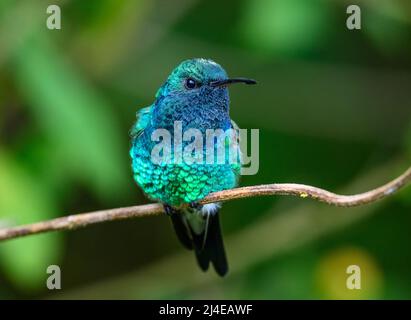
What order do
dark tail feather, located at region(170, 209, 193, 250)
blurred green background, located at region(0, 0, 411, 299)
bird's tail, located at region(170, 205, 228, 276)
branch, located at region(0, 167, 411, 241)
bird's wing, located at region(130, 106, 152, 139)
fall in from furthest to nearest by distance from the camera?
blurred green background, located at region(0, 0, 411, 299) → bird's tail, located at region(170, 205, 228, 276) → dark tail feather, located at region(170, 209, 193, 250) → bird's wing, located at region(130, 106, 152, 139) → branch, located at region(0, 167, 411, 241)

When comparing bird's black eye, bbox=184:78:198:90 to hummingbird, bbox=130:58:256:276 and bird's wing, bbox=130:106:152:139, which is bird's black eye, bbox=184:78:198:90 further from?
bird's wing, bbox=130:106:152:139

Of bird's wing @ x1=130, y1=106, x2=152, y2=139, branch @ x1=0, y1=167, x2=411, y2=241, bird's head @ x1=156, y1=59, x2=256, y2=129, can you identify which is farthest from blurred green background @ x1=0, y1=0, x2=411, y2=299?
branch @ x1=0, y1=167, x2=411, y2=241

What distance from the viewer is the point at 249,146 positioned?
370cm

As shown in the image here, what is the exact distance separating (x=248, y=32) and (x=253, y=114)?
1.40 meters

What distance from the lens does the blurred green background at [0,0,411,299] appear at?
154 inches

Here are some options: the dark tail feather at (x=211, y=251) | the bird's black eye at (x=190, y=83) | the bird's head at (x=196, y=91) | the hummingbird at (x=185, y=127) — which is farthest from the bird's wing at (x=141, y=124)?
the dark tail feather at (x=211, y=251)

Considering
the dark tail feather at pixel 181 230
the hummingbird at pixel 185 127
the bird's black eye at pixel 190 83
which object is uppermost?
the bird's black eye at pixel 190 83

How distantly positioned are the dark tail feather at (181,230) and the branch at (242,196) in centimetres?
92

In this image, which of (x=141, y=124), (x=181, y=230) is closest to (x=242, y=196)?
(x=141, y=124)

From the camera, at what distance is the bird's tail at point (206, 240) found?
3.64m

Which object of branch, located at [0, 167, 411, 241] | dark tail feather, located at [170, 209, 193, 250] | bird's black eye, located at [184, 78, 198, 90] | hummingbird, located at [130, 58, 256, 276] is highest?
bird's black eye, located at [184, 78, 198, 90]

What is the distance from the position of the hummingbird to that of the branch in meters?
0.47

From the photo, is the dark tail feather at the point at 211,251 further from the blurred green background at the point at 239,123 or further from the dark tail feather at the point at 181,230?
the blurred green background at the point at 239,123
